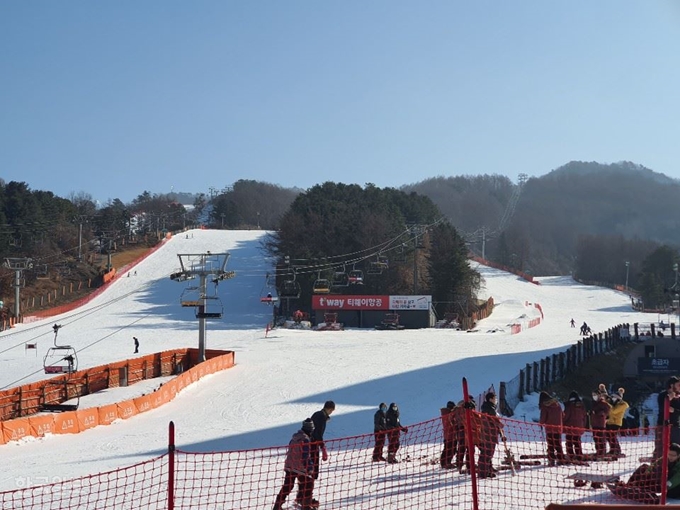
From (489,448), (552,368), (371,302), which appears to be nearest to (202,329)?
(552,368)

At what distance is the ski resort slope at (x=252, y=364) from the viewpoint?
17.6 meters

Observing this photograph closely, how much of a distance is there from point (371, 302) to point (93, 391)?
27.6 meters

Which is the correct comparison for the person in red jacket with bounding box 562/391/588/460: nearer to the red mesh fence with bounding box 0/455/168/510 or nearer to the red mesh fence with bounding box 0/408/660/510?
the red mesh fence with bounding box 0/408/660/510

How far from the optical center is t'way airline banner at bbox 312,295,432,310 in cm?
5262

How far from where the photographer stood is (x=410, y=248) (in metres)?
70.2

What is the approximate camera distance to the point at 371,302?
53.0 m

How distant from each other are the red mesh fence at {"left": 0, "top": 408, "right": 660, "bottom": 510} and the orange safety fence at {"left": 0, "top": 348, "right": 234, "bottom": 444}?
18.0 ft

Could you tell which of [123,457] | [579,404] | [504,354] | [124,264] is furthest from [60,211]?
[579,404]

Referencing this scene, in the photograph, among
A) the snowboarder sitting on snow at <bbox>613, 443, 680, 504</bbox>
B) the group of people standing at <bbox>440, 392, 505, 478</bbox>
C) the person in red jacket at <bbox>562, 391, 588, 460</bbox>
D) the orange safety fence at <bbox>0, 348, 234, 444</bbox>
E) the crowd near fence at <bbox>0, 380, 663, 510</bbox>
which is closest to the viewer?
the snowboarder sitting on snow at <bbox>613, 443, 680, 504</bbox>

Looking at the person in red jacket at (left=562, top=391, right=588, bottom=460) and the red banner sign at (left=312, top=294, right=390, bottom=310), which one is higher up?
the red banner sign at (left=312, top=294, right=390, bottom=310)

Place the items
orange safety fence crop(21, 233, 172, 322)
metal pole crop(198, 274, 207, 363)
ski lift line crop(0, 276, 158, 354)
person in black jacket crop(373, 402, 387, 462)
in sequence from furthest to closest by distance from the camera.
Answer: orange safety fence crop(21, 233, 172, 322), ski lift line crop(0, 276, 158, 354), metal pole crop(198, 274, 207, 363), person in black jacket crop(373, 402, 387, 462)

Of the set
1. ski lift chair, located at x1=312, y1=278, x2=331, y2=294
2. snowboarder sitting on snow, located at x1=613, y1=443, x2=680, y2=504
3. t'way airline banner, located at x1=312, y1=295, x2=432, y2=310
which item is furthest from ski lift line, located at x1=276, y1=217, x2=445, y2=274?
snowboarder sitting on snow, located at x1=613, y1=443, x2=680, y2=504

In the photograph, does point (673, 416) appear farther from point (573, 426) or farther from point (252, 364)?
point (252, 364)

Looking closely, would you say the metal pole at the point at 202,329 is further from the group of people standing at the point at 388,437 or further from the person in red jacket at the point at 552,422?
the person in red jacket at the point at 552,422
